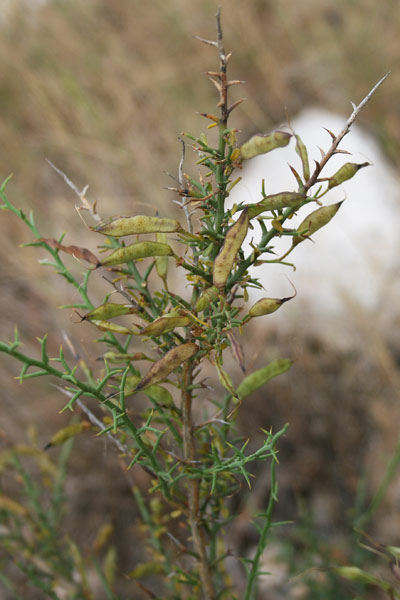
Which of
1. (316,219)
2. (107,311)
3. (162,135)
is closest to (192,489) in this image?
(107,311)

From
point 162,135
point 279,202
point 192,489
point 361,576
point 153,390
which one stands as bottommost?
point 361,576

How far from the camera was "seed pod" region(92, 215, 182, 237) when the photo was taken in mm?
513

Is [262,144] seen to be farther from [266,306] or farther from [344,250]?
[344,250]

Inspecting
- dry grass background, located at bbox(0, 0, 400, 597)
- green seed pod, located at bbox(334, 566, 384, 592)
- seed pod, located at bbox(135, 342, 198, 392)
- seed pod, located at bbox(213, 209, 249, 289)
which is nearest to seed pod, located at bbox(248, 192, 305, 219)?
seed pod, located at bbox(213, 209, 249, 289)

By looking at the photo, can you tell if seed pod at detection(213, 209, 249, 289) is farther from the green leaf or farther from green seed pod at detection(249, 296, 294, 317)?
the green leaf

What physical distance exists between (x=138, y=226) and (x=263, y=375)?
26 centimetres

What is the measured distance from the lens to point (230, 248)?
0.48m

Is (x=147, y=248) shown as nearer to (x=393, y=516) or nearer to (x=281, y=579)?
(x=281, y=579)

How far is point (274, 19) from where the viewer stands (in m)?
3.07

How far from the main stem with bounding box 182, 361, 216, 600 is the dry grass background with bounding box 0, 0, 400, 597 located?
102 cm

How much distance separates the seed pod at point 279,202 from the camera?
1.55 ft

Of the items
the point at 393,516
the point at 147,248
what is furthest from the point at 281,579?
the point at 147,248

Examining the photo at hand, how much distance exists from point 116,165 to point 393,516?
1881 mm

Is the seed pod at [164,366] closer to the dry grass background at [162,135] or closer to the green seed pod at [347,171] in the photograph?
the green seed pod at [347,171]
